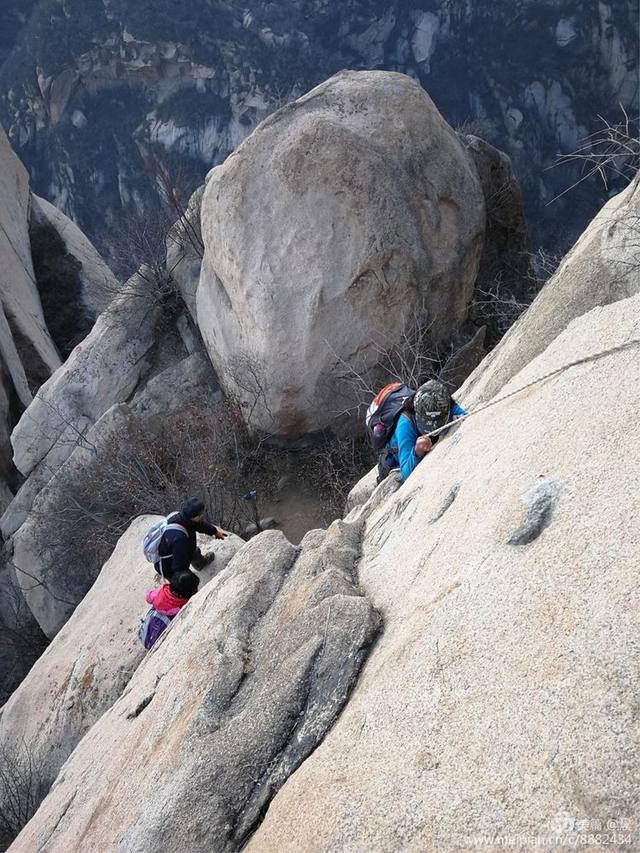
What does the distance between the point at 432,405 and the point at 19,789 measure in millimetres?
4372

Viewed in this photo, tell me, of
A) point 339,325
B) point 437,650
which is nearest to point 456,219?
point 339,325

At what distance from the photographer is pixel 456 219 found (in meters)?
9.45

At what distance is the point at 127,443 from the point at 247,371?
2.11 metres

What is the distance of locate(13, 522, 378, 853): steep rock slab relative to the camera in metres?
2.68

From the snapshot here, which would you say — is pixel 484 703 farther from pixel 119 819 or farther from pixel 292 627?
pixel 119 819

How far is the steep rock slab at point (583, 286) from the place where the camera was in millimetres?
4535

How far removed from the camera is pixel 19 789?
577cm

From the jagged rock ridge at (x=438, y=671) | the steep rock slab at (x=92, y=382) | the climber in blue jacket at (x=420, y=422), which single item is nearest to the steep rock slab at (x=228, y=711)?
the jagged rock ridge at (x=438, y=671)

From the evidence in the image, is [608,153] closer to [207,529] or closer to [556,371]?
[556,371]

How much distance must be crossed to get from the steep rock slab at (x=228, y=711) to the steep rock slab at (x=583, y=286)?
4.98 feet

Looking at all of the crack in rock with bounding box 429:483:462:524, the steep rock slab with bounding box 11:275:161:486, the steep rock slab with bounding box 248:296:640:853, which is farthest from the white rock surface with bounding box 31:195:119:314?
the steep rock slab with bounding box 248:296:640:853

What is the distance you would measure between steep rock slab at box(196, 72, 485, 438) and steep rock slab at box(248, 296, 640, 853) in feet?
19.9

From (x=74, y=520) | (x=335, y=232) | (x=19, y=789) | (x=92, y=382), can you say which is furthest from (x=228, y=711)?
(x=92, y=382)

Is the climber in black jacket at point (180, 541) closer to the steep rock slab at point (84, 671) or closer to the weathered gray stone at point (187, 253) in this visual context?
the steep rock slab at point (84, 671)
